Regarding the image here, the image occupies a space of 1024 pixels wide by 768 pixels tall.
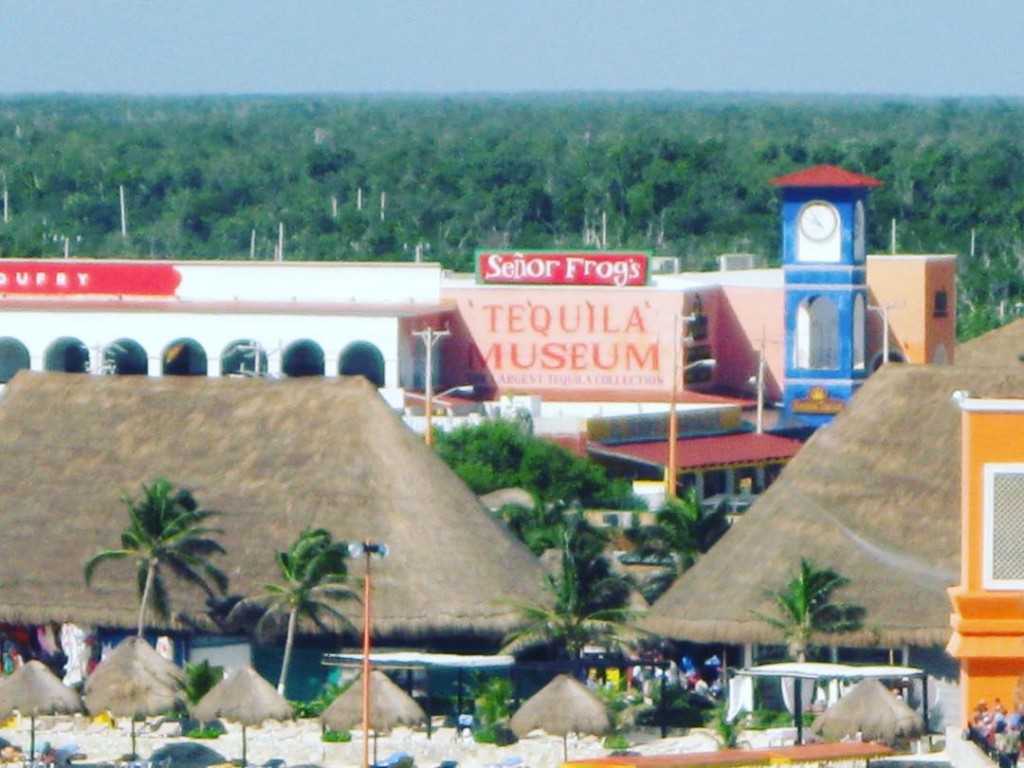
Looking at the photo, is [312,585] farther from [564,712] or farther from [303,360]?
[303,360]

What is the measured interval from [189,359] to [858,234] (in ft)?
70.8

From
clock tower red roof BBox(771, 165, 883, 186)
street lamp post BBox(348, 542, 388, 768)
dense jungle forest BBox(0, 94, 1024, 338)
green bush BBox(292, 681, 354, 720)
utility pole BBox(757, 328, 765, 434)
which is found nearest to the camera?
street lamp post BBox(348, 542, 388, 768)

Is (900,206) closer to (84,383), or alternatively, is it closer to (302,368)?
(302,368)

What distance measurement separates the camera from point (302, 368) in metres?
107

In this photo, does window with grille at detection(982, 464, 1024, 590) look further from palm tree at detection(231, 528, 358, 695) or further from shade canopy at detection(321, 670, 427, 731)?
palm tree at detection(231, 528, 358, 695)

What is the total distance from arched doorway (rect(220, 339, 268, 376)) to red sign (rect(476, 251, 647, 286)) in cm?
711

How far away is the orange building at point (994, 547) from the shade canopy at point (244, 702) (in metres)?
13.4

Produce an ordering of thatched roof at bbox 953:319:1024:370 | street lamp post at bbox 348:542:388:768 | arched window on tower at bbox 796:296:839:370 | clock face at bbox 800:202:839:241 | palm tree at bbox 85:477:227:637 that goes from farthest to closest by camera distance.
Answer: arched window on tower at bbox 796:296:839:370
clock face at bbox 800:202:839:241
thatched roof at bbox 953:319:1024:370
palm tree at bbox 85:477:227:637
street lamp post at bbox 348:542:388:768

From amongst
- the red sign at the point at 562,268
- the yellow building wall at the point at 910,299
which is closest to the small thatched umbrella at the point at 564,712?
the red sign at the point at 562,268

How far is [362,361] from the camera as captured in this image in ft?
349

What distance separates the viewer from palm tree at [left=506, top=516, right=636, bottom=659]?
52.5m

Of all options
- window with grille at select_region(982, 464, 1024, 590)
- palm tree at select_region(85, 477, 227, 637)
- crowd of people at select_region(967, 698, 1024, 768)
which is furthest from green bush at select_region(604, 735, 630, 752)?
crowd of people at select_region(967, 698, 1024, 768)

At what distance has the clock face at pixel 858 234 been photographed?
326 feet

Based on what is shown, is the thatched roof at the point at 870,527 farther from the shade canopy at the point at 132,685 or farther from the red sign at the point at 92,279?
the red sign at the point at 92,279
